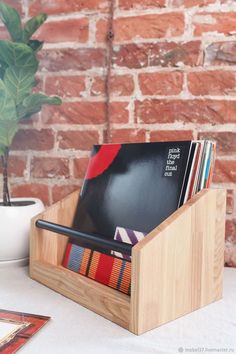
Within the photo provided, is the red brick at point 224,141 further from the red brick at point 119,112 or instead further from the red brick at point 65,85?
the red brick at point 65,85

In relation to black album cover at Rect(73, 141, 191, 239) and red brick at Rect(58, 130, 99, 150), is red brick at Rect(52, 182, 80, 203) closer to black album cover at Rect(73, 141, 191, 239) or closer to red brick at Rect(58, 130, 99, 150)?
red brick at Rect(58, 130, 99, 150)

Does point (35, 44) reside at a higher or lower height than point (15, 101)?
higher

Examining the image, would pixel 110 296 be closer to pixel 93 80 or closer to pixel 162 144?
pixel 162 144

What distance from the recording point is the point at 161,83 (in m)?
1.18

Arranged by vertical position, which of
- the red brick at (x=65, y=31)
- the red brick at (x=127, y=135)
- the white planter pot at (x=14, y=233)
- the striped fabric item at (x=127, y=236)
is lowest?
the white planter pot at (x=14, y=233)

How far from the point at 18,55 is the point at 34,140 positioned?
0.33 m

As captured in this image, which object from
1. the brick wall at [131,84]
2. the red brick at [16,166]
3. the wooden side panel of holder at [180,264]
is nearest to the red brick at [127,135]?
the brick wall at [131,84]

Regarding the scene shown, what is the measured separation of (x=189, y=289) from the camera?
2.53ft

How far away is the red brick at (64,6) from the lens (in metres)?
1.24

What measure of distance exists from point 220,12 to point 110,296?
856mm

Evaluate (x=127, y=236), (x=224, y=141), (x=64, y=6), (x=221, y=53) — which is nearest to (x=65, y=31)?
(x=64, y=6)

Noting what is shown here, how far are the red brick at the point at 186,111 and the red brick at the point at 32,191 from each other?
40 centimetres

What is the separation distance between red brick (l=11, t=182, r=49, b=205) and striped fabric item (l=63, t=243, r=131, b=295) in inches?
13.6

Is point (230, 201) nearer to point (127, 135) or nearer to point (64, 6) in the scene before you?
point (127, 135)
